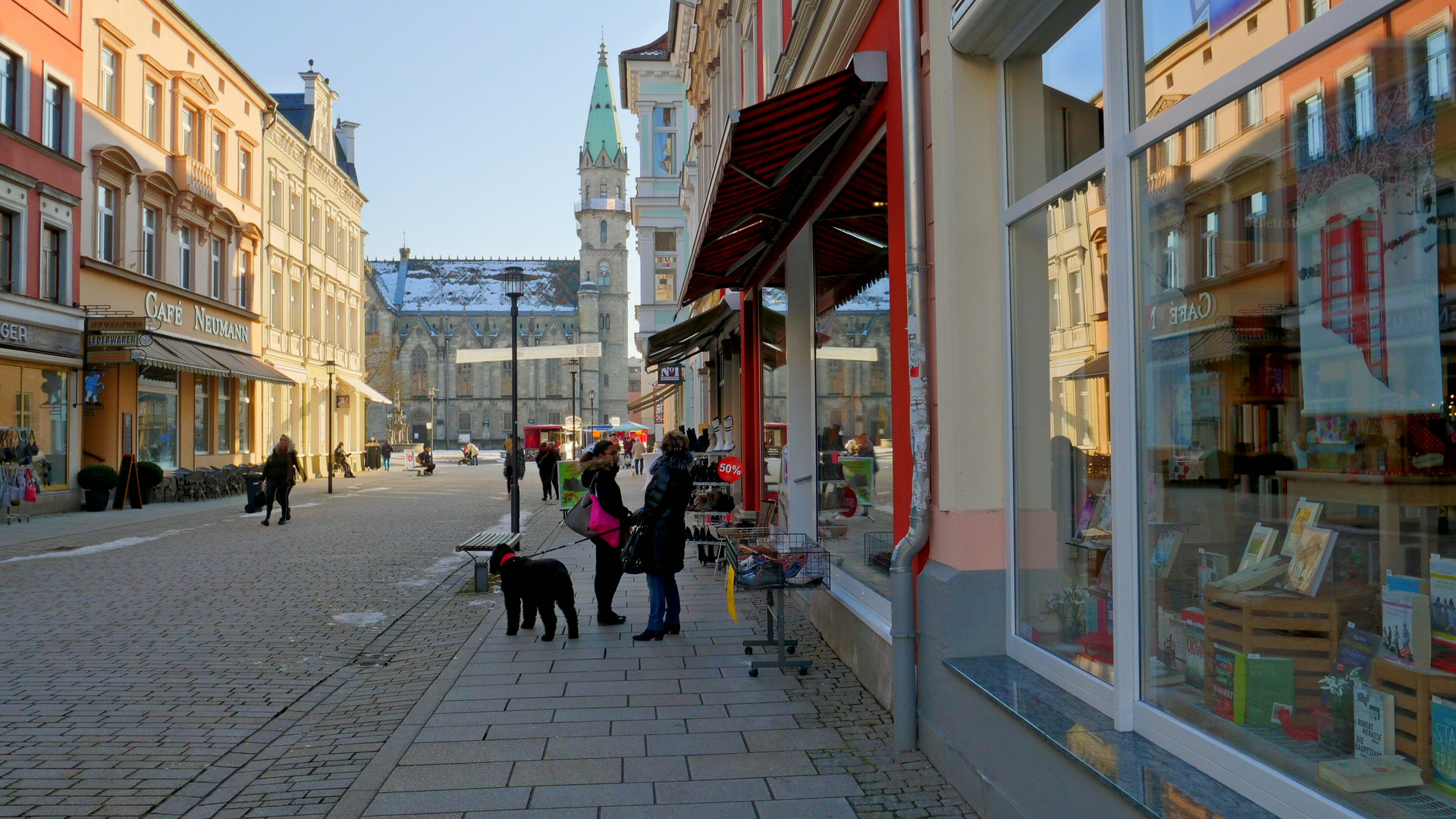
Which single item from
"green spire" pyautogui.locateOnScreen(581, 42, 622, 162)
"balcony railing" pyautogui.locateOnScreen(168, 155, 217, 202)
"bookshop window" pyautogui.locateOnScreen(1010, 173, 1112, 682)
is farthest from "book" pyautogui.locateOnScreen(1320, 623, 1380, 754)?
"green spire" pyautogui.locateOnScreen(581, 42, 622, 162)

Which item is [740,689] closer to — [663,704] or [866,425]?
[663,704]

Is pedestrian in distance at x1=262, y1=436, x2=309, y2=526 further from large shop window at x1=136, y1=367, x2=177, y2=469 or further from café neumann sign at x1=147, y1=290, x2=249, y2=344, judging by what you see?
café neumann sign at x1=147, y1=290, x2=249, y2=344

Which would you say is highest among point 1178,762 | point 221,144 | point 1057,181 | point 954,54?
point 221,144

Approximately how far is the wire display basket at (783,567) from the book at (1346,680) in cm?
401

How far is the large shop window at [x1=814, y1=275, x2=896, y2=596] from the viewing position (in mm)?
7125

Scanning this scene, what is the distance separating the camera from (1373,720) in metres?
2.75

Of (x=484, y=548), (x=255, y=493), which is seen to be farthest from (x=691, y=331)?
(x=255, y=493)

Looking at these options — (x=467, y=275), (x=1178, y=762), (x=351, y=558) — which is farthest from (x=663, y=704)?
(x=467, y=275)

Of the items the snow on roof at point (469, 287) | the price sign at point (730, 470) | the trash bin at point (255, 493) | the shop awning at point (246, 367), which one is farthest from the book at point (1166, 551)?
the snow on roof at point (469, 287)

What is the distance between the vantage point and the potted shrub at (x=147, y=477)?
24.1 metres

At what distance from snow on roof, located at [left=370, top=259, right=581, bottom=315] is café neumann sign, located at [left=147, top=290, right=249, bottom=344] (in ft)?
256

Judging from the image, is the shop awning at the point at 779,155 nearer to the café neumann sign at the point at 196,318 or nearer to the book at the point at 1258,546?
the book at the point at 1258,546

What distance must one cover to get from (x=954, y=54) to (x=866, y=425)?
3.41 meters

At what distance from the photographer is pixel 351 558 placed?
565 inches
